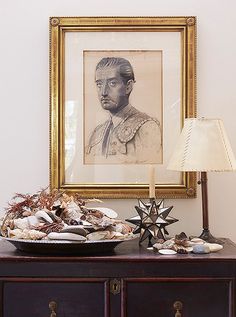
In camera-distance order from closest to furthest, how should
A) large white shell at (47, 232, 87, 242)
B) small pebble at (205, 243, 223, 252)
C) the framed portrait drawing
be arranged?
large white shell at (47, 232, 87, 242), small pebble at (205, 243, 223, 252), the framed portrait drawing

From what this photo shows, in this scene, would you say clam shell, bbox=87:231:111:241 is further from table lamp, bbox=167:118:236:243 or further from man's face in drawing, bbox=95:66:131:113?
man's face in drawing, bbox=95:66:131:113

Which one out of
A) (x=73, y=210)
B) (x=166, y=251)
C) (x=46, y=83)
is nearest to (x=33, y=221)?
(x=73, y=210)

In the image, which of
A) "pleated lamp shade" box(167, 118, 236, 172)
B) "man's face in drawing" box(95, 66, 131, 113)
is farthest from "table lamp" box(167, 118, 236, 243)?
"man's face in drawing" box(95, 66, 131, 113)

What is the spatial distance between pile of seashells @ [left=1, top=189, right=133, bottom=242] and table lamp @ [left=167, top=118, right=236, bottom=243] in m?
0.32

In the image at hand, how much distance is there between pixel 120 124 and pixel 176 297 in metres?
0.78

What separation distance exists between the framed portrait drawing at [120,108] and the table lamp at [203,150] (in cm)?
25

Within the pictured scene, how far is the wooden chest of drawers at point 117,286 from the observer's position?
64.5 inches

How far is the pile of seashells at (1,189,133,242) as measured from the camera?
166cm

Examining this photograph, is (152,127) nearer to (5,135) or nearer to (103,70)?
(103,70)

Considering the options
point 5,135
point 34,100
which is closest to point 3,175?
point 5,135

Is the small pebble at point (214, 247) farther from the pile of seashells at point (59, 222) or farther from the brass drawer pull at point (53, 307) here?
the brass drawer pull at point (53, 307)

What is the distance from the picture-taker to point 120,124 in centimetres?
213

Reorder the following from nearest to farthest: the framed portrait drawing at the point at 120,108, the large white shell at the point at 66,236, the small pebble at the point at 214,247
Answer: the large white shell at the point at 66,236 < the small pebble at the point at 214,247 < the framed portrait drawing at the point at 120,108

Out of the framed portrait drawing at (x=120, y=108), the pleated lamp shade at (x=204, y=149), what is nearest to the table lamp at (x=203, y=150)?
the pleated lamp shade at (x=204, y=149)
